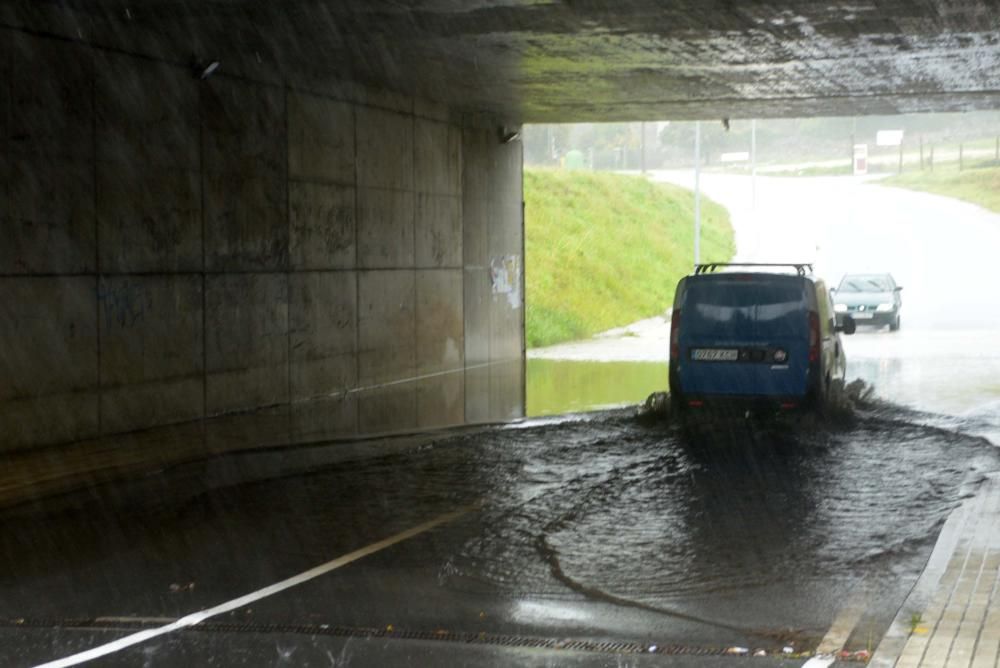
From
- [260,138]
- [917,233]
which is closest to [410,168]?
[260,138]

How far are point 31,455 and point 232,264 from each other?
4.65 meters

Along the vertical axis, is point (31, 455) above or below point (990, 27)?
below

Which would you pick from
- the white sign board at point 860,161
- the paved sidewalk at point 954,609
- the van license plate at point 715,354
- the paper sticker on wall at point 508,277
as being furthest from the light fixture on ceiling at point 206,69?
the white sign board at point 860,161

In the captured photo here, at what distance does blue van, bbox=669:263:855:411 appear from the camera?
15.5 m

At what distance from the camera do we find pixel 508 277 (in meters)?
27.9

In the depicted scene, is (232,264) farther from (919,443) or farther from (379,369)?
(919,443)

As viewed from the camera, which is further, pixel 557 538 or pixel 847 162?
pixel 847 162

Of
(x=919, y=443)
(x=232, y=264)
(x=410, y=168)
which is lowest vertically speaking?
(x=919, y=443)

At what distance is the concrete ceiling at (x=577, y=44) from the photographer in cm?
1467

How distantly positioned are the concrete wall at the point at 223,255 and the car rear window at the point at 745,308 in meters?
3.29

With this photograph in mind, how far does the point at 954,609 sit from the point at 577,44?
11.4 m

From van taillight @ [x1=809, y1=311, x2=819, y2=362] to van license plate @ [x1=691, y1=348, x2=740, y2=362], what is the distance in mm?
826

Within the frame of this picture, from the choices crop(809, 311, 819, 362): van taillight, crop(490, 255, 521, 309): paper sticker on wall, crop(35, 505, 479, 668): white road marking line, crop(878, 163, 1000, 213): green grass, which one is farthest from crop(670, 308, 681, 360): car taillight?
crop(878, 163, 1000, 213): green grass

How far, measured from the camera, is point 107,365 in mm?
15195
